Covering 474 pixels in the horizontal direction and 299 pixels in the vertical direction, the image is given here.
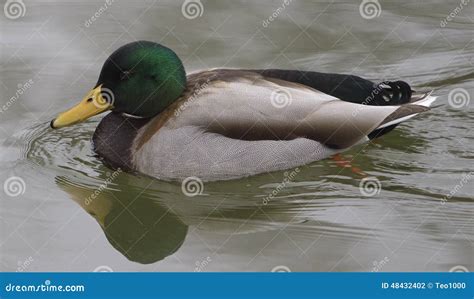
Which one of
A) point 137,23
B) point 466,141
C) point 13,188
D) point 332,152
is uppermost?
→ point 466,141

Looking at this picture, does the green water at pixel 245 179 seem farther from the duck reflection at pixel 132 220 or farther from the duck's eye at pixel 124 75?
the duck's eye at pixel 124 75

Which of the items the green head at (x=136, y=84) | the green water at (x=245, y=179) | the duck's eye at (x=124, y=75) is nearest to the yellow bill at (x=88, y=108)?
the green head at (x=136, y=84)

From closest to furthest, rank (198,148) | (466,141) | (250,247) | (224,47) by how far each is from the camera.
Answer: (250,247) < (198,148) < (466,141) < (224,47)

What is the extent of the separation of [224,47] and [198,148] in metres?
2.68

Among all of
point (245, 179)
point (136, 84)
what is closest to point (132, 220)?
point (245, 179)

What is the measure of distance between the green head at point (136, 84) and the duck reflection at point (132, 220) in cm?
57

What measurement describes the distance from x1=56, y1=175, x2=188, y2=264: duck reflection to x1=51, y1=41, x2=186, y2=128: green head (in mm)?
573

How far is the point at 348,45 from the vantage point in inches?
437

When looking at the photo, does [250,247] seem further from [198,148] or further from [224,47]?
[224,47]

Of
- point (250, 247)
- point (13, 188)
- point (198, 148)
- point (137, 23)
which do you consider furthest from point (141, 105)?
point (137, 23)

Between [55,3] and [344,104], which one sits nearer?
[344,104]

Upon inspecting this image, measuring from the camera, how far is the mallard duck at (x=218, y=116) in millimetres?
8594

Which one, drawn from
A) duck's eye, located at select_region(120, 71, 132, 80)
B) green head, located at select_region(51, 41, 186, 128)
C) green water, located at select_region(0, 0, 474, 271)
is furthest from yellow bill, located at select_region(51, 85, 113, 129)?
green water, located at select_region(0, 0, 474, 271)

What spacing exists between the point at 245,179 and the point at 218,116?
570 mm
